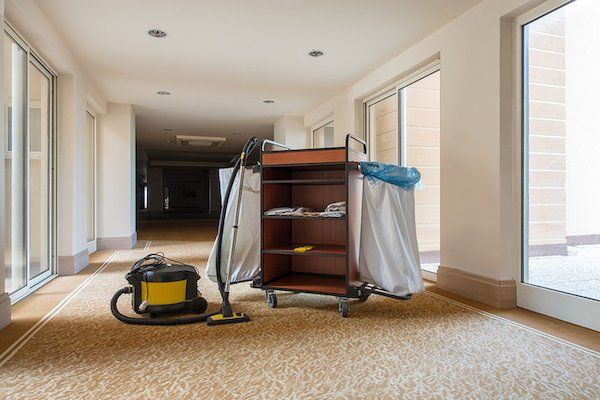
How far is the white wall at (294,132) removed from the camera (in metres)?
7.56

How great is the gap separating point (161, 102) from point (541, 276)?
232 inches

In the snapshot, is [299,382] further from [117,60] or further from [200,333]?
[117,60]

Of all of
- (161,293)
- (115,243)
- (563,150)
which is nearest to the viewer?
(161,293)

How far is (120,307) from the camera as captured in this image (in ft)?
9.69

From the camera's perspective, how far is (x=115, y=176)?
6.52m

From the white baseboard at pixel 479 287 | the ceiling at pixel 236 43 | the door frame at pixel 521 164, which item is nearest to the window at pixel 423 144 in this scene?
the ceiling at pixel 236 43

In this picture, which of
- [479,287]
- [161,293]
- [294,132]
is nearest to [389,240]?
[479,287]

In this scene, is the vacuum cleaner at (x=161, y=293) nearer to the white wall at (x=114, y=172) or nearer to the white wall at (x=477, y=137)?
the white wall at (x=477, y=137)

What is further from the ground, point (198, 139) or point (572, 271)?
point (198, 139)

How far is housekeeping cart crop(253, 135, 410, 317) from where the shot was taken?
2.79 m

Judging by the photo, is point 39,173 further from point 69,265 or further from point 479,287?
point 479,287

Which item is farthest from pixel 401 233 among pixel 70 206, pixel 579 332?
pixel 70 206

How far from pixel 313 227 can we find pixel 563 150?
6.51 feet

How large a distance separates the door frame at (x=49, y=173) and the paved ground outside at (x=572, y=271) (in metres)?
4.05
